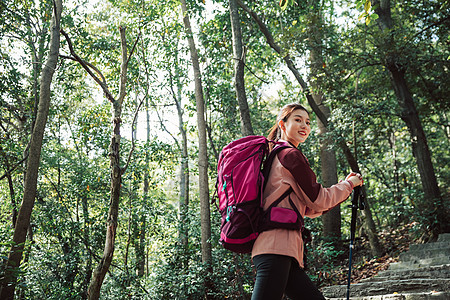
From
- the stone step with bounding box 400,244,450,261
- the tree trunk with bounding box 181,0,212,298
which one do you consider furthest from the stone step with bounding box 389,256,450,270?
the tree trunk with bounding box 181,0,212,298

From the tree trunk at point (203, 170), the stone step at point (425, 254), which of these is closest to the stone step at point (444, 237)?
the stone step at point (425, 254)

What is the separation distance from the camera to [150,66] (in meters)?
11.7

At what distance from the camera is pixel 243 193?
1972 mm

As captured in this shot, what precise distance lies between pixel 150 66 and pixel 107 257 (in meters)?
7.42

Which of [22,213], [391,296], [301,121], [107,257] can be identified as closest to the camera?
[301,121]

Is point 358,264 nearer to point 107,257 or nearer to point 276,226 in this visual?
point 107,257

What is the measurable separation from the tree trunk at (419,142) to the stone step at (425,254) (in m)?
1.41

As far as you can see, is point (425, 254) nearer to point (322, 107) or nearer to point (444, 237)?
point (444, 237)

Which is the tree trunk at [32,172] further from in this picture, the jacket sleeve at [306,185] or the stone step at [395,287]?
the jacket sleeve at [306,185]

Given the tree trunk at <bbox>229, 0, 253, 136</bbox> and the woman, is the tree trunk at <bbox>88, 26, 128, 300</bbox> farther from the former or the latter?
the woman

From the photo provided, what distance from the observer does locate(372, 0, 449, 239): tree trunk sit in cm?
722

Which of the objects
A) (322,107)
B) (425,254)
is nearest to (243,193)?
(425,254)

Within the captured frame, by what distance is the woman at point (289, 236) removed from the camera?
1.82 metres

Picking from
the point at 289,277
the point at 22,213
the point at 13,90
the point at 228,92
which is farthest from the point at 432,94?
the point at 13,90
